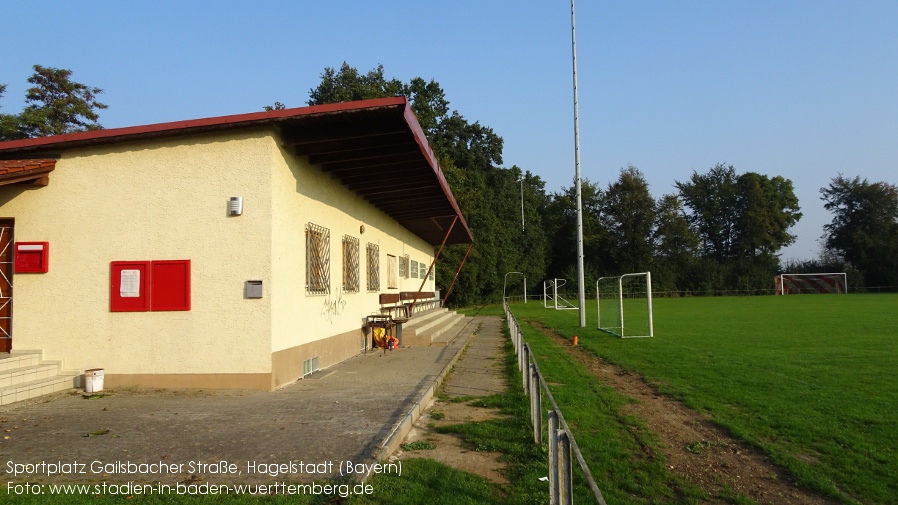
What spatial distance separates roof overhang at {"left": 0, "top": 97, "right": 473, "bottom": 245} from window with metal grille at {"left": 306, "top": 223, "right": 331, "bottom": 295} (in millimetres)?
1313

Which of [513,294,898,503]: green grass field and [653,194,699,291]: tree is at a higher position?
[653,194,699,291]: tree

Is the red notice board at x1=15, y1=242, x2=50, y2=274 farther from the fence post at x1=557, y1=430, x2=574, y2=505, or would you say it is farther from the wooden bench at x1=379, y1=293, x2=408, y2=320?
the fence post at x1=557, y1=430, x2=574, y2=505

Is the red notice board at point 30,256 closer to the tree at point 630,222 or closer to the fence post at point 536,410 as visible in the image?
the fence post at point 536,410

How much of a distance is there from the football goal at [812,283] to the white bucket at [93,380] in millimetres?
68956

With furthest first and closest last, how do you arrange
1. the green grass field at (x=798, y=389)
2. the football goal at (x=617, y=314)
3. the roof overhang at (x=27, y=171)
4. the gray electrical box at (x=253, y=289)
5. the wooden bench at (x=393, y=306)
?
the football goal at (x=617, y=314) → the wooden bench at (x=393, y=306) → the gray electrical box at (x=253, y=289) → the roof overhang at (x=27, y=171) → the green grass field at (x=798, y=389)

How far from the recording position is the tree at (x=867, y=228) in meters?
65.4

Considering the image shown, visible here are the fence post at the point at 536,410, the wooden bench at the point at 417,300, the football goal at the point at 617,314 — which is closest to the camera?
the fence post at the point at 536,410

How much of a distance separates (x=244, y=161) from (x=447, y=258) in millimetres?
36351

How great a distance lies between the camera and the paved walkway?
210 inches

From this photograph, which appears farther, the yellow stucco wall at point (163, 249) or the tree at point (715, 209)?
the tree at point (715, 209)

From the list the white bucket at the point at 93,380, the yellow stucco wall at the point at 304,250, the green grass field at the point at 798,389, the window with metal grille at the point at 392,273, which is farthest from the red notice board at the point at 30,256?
the window with metal grille at the point at 392,273

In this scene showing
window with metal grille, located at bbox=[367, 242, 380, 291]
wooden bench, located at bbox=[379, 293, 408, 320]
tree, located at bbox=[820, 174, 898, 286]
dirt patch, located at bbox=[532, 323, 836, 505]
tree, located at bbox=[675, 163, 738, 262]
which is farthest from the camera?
tree, located at bbox=[675, 163, 738, 262]

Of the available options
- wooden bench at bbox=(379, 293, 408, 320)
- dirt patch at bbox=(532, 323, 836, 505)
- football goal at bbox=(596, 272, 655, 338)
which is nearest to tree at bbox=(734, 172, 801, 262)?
football goal at bbox=(596, 272, 655, 338)

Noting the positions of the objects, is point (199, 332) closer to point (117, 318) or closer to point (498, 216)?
point (117, 318)
